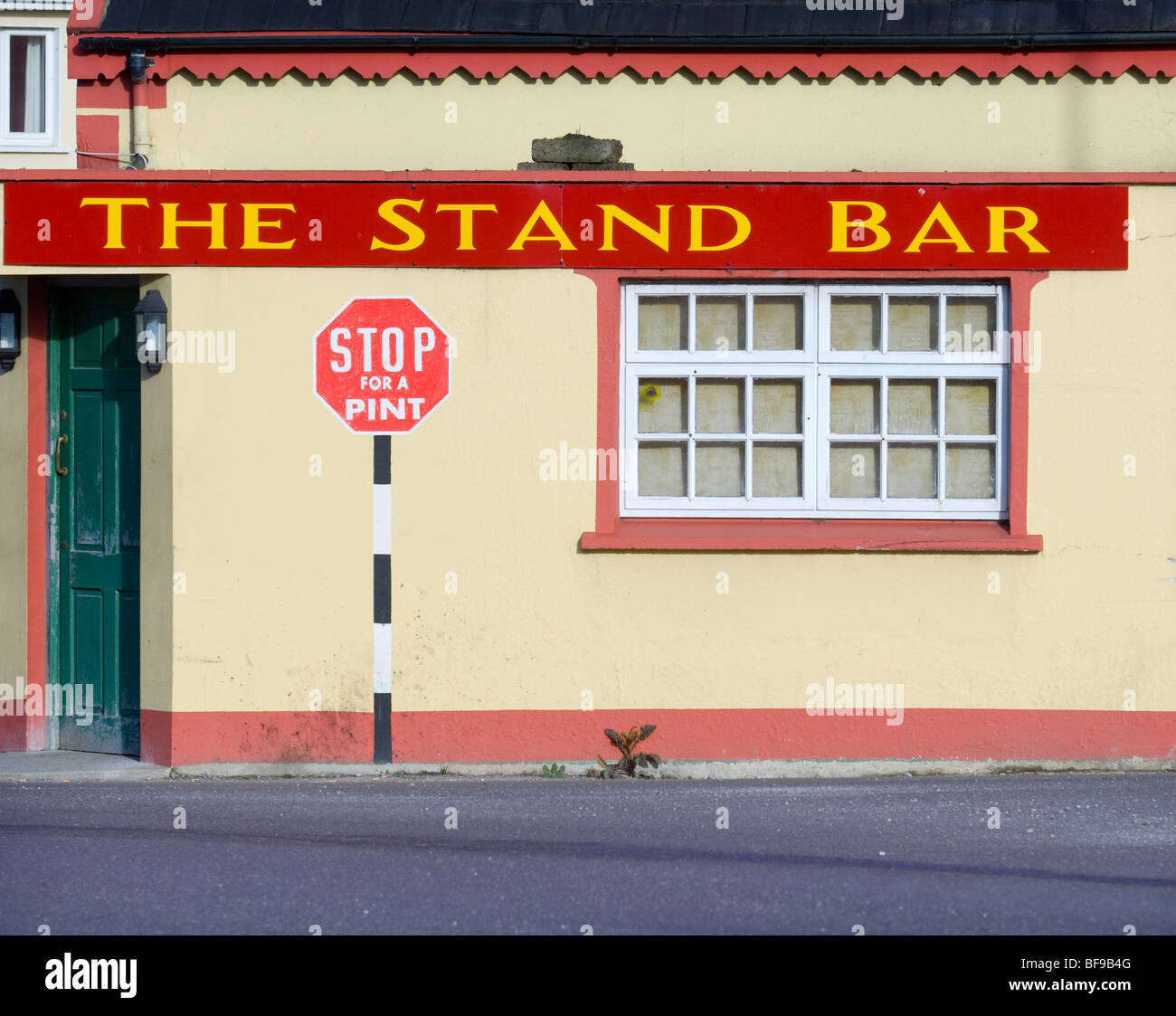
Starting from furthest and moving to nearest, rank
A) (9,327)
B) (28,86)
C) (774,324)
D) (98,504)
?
1. (28,86)
2. (98,504)
3. (9,327)
4. (774,324)

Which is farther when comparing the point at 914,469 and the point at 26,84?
the point at 26,84

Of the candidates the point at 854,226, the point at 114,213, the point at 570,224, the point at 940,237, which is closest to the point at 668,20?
the point at 570,224

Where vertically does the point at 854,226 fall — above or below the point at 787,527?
above

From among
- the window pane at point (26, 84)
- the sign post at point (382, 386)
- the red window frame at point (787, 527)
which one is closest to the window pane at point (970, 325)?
the red window frame at point (787, 527)

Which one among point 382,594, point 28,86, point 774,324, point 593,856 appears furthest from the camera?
point 28,86

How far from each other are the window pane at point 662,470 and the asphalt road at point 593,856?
1.66m


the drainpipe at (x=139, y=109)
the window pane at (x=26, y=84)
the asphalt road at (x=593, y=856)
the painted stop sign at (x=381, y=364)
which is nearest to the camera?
the asphalt road at (x=593, y=856)

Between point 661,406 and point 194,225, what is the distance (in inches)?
111

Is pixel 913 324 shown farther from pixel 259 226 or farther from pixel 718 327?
pixel 259 226

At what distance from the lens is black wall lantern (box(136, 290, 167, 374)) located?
8.74 meters

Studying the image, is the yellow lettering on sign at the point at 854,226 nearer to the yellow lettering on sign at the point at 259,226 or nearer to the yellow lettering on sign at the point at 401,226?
the yellow lettering on sign at the point at 401,226

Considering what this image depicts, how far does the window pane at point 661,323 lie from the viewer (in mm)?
8961

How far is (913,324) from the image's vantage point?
896cm

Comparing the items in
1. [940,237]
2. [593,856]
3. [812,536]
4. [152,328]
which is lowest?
[593,856]
